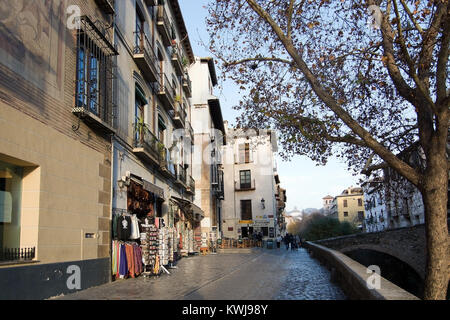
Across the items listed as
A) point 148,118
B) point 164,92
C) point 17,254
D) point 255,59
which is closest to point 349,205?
point 164,92

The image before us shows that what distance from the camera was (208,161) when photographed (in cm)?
2980

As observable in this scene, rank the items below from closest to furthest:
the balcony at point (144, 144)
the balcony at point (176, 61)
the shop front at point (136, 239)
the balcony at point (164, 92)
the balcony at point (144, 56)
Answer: the shop front at point (136, 239), the balcony at point (144, 144), the balcony at point (144, 56), the balcony at point (164, 92), the balcony at point (176, 61)

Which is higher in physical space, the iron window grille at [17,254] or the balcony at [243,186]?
the balcony at [243,186]

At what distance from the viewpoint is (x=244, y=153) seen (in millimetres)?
47312

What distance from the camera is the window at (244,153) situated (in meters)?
46.9

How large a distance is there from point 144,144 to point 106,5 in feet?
16.0

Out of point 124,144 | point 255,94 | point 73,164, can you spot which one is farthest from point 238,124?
point 73,164

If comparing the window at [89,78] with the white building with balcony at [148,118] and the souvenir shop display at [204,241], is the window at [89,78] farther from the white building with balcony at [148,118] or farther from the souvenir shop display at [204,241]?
the souvenir shop display at [204,241]

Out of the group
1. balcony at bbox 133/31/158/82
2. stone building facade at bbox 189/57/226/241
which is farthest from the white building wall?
balcony at bbox 133/31/158/82

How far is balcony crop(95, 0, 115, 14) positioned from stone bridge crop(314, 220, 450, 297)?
22307mm

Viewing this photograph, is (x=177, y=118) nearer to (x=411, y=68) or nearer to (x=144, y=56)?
(x=144, y=56)

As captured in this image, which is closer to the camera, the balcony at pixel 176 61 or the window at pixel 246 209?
the balcony at pixel 176 61

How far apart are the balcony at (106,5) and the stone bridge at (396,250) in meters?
22.3

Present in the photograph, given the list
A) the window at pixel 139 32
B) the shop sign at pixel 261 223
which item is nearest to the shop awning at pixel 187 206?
the window at pixel 139 32
